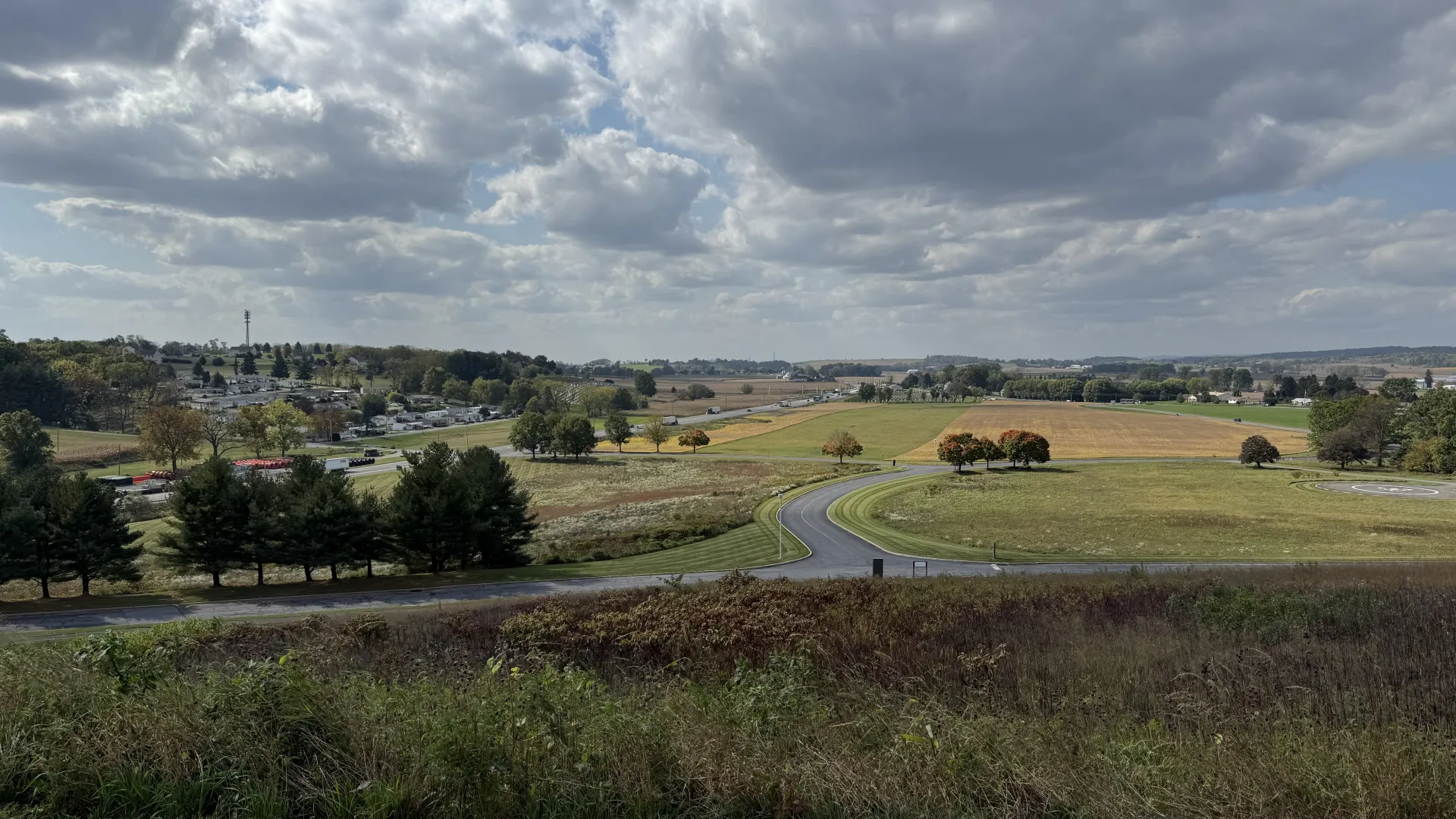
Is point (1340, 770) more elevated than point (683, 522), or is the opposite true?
point (1340, 770)

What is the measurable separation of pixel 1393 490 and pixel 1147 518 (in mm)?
27377

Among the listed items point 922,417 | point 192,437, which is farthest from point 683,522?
point 922,417

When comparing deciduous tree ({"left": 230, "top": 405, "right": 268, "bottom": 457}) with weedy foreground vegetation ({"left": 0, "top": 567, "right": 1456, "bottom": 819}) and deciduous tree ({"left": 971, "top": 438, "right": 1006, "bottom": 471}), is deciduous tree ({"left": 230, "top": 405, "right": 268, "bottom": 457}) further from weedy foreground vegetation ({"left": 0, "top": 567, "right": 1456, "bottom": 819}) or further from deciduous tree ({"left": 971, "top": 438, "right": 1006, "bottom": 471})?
weedy foreground vegetation ({"left": 0, "top": 567, "right": 1456, "bottom": 819})

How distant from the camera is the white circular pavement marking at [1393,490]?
2188 inches

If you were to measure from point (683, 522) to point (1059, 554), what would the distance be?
22.4 meters

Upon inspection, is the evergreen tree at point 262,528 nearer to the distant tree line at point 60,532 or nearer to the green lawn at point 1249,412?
the distant tree line at point 60,532

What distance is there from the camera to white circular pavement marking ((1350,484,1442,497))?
55.6 m

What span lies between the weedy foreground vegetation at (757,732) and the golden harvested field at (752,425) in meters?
95.2

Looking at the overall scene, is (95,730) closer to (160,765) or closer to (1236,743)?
(160,765)

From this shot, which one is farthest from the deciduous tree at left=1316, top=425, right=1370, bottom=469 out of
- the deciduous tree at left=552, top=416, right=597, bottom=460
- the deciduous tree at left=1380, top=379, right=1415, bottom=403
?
the deciduous tree at left=552, top=416, right=597, bottom=460

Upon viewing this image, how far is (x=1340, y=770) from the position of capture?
5.19 m

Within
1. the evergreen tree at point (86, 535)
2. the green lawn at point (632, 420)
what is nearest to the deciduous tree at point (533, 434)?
the green lawn at point (632, 420)

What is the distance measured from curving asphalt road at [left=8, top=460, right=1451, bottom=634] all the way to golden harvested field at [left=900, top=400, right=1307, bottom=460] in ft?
167

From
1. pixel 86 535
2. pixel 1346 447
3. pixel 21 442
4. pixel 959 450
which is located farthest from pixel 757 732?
pixel 21 442
